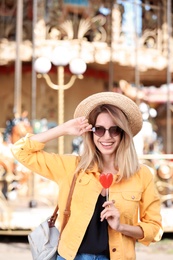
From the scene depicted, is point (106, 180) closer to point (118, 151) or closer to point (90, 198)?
point (90, 198)

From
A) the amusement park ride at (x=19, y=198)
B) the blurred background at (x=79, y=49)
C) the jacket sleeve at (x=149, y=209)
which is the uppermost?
the blurred background at (x=79, y=49)

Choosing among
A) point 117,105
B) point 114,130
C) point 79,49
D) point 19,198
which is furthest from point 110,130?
point 79,49

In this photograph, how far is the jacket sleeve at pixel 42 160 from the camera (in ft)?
7.65

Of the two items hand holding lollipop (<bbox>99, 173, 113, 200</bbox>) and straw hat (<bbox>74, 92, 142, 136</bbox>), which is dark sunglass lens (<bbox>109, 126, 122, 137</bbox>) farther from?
hand holding lollipop (<bbox>99, 173, 113, 200</bbox>)

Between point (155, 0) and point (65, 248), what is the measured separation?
425 inches

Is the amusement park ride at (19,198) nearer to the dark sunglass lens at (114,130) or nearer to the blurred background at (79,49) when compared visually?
the blurred background at (79,49)

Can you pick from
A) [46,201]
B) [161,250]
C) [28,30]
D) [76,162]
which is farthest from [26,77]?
[76,162]

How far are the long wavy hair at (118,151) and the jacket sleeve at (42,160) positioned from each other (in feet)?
0.26

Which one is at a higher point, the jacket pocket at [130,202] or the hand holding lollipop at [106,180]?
the hand holding lollipop at [106,180]

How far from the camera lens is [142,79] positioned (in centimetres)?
1509

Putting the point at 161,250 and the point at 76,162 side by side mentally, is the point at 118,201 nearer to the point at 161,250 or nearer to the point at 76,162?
the point at 76,162

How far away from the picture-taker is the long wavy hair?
226 cm

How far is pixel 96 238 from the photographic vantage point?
2.15 meters

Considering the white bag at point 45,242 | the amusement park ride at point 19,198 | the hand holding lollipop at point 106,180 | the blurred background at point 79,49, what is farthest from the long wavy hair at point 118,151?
the blurred background at point 79,49
